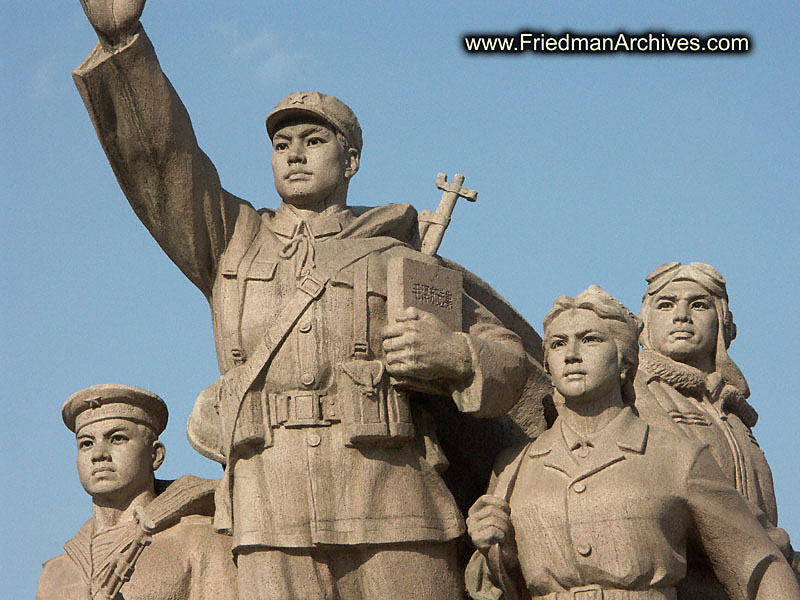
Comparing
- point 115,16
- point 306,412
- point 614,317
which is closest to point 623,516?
point 614,317

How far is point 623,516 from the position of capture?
10195 mm

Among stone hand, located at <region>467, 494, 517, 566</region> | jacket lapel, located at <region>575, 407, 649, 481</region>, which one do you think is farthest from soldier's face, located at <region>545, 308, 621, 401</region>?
stone hand, located at <region>467, 494, 517, 566</region>

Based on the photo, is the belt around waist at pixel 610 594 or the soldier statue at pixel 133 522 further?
the soldier statue at pixel 133 522

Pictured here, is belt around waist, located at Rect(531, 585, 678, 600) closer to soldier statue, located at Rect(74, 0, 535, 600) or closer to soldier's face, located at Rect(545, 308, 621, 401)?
soldier statue, located at Rect(74, 0, 535, 600)

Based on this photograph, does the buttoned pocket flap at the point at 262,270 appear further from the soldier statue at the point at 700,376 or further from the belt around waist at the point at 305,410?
the soldier statue at the point at 700,376

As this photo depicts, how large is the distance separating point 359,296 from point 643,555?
2080mm

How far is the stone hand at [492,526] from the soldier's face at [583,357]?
74 cm

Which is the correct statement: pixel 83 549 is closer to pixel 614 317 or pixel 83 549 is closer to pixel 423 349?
pixel 423 349

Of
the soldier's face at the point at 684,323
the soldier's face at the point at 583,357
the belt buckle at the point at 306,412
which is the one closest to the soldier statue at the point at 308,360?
the belt buckle at the point at 306,412

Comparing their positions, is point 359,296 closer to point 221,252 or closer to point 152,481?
point 221,252

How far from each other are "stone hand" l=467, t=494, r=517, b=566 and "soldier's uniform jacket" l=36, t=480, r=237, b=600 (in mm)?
1473

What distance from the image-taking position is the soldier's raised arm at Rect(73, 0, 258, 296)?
1030cm

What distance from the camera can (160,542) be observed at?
440 inches

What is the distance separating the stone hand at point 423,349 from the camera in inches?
403
